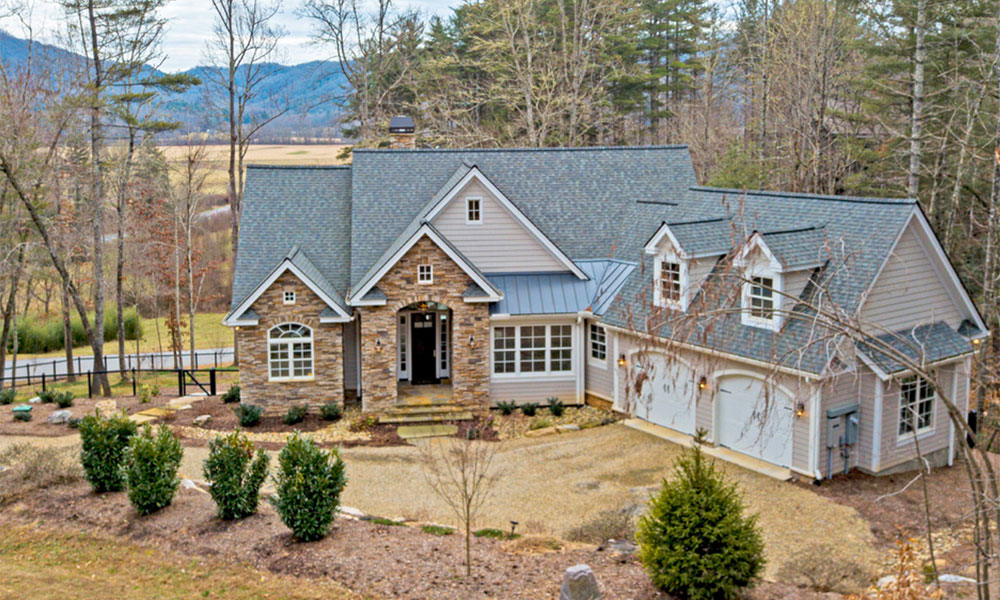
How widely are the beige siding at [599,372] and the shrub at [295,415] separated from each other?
24.0 ft

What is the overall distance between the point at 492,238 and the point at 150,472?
37.7 ft

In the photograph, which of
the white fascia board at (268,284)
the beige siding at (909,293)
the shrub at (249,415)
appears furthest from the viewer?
the shrub at (249,415)

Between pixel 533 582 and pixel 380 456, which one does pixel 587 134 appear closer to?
pixel 380 456

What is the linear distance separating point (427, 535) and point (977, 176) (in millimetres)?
17950

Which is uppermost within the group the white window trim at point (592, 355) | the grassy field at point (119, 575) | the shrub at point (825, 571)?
the white window trim at point (592, 355)

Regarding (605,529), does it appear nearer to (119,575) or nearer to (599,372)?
(119,575)

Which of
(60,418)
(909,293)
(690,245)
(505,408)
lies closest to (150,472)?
(60,418)

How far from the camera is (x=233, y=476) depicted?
13273 millimetres

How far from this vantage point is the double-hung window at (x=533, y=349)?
72.3ft

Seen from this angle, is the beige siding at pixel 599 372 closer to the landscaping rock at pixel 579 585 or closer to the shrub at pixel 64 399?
the landscaping rock at pixel 579 585

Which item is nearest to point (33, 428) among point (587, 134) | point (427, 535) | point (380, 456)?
point (380, 456)

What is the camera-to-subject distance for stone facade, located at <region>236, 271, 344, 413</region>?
2098 cm

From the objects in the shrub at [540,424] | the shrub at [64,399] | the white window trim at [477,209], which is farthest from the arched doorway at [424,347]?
the shrub at [64,399]

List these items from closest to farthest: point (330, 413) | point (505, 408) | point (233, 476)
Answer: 1. point (233, 476)
2. point (330, 413)
3. point (505, 408)
